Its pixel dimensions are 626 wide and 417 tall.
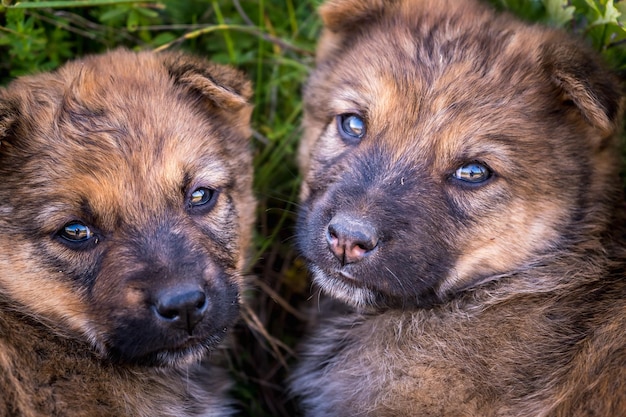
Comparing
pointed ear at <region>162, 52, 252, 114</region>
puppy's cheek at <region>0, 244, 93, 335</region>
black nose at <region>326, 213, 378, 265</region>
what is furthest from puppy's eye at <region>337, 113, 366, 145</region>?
puppy's cheek at <region>0, 244, 93, 335</region>

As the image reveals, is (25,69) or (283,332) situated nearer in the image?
(25,69)

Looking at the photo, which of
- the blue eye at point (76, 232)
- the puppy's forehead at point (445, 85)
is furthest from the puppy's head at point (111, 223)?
the puppy's forehead at point (445, 85)

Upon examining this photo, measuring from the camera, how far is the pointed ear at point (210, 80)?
374 cm

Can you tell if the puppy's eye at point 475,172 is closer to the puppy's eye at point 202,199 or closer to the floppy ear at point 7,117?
the puppy's eye at point 202,199

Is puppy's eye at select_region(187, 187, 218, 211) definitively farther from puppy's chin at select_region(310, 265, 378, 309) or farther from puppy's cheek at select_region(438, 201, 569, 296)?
puppy's cheek at select_region(438, 201, 569, 296)

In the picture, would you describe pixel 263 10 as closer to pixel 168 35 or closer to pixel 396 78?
pixel 168 35

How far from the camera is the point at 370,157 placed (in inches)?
142

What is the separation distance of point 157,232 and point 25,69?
187 cm

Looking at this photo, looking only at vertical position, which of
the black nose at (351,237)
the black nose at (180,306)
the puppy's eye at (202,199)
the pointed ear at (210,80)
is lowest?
the black nose at (180,306)

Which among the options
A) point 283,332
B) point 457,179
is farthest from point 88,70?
point 283,332

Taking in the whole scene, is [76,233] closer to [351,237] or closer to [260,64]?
[351,237]

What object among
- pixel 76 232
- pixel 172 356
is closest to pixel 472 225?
pixel 172 356

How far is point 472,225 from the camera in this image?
354 cm

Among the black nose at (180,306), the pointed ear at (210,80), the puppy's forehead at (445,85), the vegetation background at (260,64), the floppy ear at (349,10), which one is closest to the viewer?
the black nose at (180,306)
